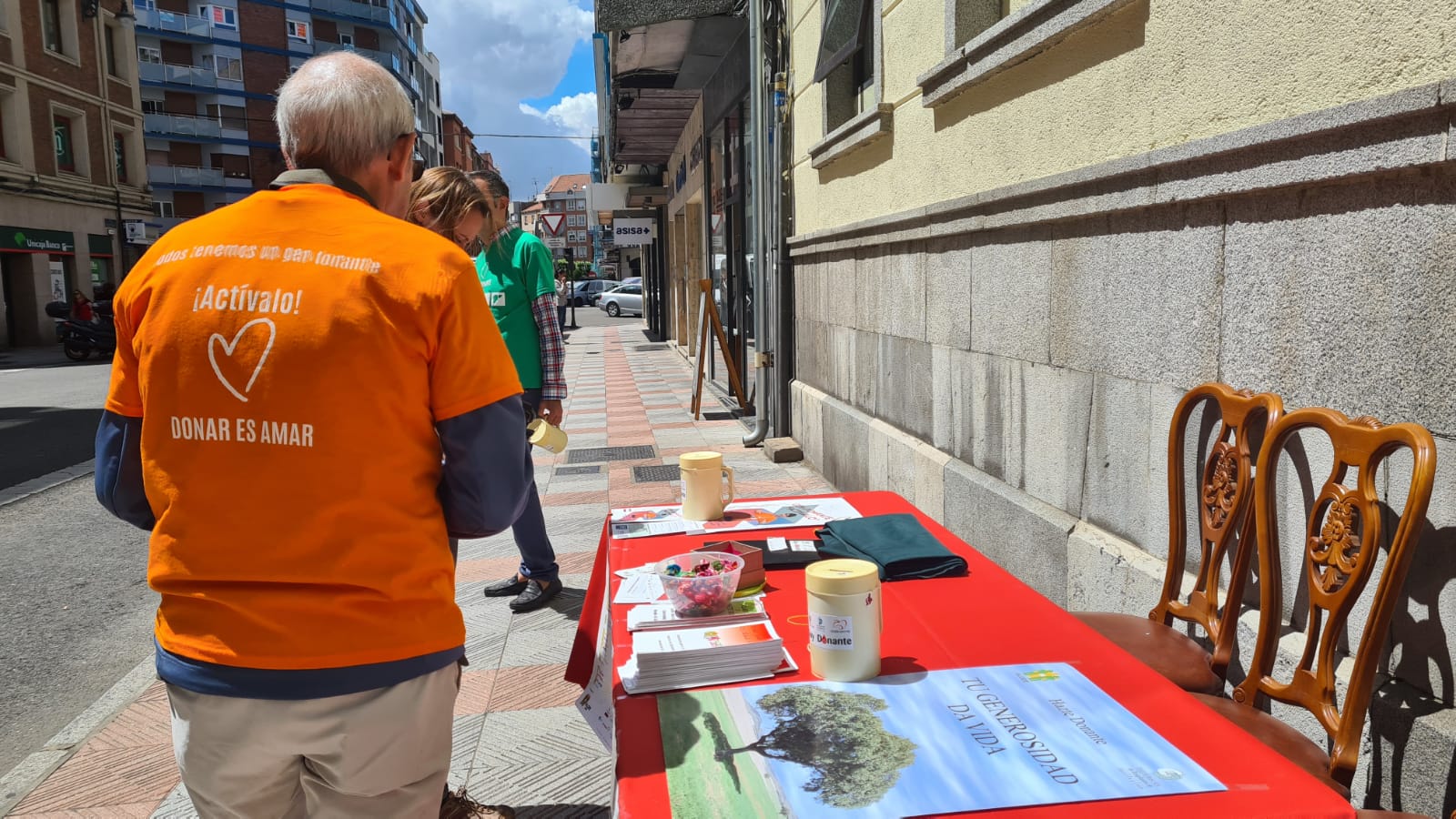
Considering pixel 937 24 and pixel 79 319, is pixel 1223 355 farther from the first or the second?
pixel 79 319

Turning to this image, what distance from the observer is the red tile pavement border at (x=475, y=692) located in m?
3.39

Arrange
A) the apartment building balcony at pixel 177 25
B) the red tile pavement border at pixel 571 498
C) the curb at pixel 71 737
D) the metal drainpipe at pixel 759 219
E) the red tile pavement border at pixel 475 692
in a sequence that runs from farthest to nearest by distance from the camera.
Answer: the apartment building balcony at pixel 177 25 < the metal drainpipe at pixel 759 219 < the red tile pavement border at pixel 571 498 < the red tile pavement border at pixel 475 692 < the curb at pixel 71 737

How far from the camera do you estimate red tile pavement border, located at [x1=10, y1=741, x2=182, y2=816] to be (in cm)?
288

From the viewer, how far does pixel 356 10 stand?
57375 millimetres

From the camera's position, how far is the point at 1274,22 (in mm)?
2270

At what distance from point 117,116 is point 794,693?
35.5 metres

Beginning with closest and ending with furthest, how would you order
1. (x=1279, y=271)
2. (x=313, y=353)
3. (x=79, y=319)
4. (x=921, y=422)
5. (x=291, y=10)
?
(x=313, y=353)
(x=1279, y=271)
(x=921, y=422)
(x=79, y=319)
(x=291, y=10)

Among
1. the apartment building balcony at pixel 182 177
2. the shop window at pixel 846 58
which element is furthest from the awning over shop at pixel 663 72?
the apartment building balcony at pixel 182 177

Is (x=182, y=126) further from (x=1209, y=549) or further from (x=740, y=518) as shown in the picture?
(x=1209, y=549)

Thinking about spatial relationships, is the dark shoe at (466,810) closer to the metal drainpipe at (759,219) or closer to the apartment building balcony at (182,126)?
the metal drainpipe at (759,219)

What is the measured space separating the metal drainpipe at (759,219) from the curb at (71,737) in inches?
207

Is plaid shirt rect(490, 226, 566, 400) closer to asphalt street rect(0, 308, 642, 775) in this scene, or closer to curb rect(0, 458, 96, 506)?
asphalt street rect(0, 308, 642, 775)

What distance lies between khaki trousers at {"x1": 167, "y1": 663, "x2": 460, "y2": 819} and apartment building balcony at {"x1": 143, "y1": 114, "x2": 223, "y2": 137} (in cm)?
5909

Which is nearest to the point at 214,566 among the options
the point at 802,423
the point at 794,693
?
the point at 794,693
